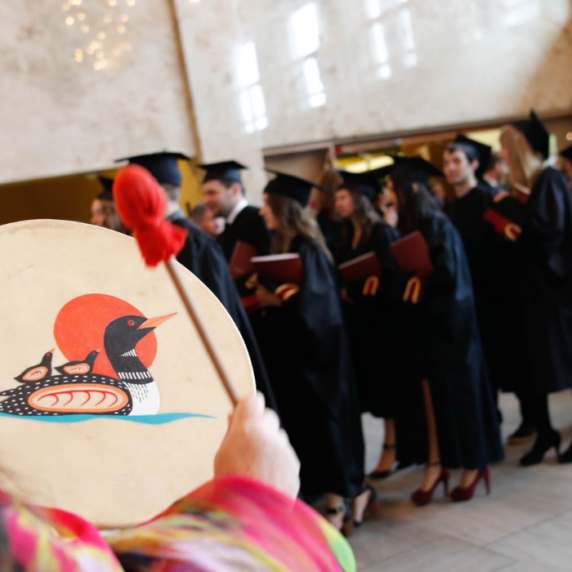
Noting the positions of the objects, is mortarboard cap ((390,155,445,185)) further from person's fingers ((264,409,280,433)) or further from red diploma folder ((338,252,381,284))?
person's fingers ((264,409,280,433))

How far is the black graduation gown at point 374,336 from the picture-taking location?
4488 mm

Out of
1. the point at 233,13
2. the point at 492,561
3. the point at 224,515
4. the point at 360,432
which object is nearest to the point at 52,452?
the point at 224,515

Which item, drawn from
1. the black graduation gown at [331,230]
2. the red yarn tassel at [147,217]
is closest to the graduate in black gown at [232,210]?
the black graduation gown at [331,230]

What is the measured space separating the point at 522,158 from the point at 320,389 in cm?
222

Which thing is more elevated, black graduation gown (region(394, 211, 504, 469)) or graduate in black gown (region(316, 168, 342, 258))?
graduate in black gown (region(316, 168, 342, 258))

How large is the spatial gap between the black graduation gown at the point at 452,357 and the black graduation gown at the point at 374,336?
61 centimetres

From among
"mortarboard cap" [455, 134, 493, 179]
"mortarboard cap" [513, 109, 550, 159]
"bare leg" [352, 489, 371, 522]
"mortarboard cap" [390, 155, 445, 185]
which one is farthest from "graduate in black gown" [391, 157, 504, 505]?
"mortarboard cap" [455, 134, 493, 179]

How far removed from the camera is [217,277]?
2842mm

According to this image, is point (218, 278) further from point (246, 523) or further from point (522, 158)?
point (522, 158)

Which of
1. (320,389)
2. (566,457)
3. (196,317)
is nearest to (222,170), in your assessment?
(320,389)

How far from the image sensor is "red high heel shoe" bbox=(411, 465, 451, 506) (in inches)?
150

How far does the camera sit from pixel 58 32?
18.8 ft

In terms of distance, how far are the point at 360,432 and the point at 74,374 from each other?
2.70 m

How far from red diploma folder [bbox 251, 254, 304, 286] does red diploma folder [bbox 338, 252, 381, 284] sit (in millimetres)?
860
